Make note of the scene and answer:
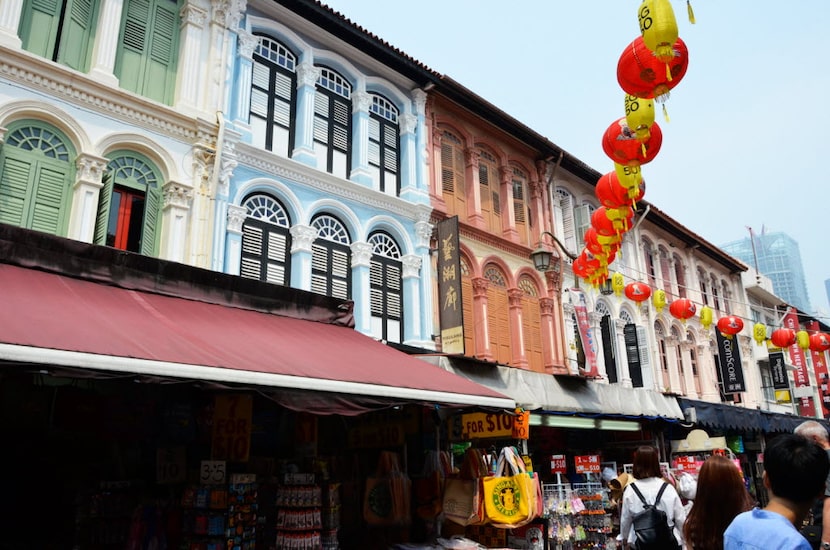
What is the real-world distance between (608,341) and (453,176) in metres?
7.31

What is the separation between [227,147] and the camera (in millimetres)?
9625

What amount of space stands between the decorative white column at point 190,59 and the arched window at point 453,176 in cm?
573

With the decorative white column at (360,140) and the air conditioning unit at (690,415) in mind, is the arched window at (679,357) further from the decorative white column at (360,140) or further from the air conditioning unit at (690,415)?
the decorative white column at (360,140)

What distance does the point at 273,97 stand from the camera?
35.3 ft

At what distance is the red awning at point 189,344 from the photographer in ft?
14.9

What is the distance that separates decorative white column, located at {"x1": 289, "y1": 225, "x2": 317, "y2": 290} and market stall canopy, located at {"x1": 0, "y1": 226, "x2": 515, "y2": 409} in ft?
5.34

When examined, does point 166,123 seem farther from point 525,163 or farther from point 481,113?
point 525,163

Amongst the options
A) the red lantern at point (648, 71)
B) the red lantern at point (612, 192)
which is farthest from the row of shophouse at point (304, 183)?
the red lantern at point (648, 71)

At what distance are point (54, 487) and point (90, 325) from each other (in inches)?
89.0

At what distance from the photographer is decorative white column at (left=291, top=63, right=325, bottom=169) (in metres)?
10.8

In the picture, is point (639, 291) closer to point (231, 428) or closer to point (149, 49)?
point (231, 428)

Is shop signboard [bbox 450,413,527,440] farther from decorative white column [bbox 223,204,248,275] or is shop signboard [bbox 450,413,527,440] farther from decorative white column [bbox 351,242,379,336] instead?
decorative white column [bbox 223,204,248,275]

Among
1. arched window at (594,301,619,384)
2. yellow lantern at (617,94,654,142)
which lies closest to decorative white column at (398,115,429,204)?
yellow lantern at (617,94,654,142)

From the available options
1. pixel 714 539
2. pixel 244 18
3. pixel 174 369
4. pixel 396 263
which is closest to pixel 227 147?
pixel 244 18
